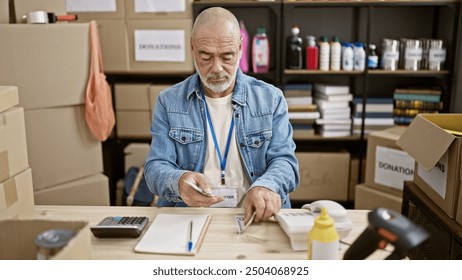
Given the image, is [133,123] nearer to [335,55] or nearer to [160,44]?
[160,44]

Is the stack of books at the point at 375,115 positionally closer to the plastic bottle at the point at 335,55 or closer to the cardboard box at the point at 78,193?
the plastic bottle at the point at 335,55

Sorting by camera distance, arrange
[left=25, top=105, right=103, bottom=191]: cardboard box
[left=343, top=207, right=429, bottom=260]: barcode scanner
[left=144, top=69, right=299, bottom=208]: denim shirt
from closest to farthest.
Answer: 1. [left=343, top=207, right=429, bottom=260]: barcode scanner
2. [left=144, top=69, right=299, bottom=208]: denim shirt
3. [left=25, top=105, right=103, bottom=191]: cardboard box

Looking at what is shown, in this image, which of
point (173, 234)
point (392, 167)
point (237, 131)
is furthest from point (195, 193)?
point (392, 167)

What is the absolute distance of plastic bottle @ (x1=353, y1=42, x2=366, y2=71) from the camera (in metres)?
3.19

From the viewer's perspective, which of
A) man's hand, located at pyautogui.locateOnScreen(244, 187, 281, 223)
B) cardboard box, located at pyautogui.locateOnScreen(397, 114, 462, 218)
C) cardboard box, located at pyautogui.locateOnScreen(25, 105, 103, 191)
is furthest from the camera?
cardboard box, located at pyautogui.locateOnScreen(25, 105, 103, 191)

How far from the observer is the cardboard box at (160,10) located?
3004 mm

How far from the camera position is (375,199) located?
287 cm

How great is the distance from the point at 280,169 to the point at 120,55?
1.76 m

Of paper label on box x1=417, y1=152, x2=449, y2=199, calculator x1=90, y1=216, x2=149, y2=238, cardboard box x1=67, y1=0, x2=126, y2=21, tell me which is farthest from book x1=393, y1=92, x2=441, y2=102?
calculator x1=90, y1=216, x2=149, y2=238

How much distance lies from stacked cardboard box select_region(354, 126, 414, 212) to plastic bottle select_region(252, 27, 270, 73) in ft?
2.75

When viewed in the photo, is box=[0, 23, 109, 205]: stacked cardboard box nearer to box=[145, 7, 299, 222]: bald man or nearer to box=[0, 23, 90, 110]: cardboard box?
box=[0, 23, 90, 110]: cardboard box
